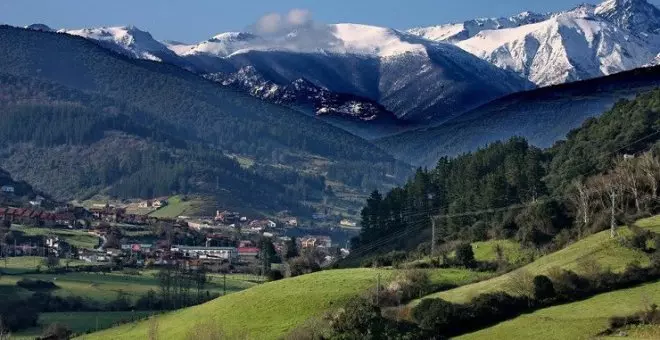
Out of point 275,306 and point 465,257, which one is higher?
point 465,257

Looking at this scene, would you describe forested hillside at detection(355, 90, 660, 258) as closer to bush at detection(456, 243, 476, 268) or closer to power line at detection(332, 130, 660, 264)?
power line at detection(332, 130, 660, 264)

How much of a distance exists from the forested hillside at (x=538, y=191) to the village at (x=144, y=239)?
800cm

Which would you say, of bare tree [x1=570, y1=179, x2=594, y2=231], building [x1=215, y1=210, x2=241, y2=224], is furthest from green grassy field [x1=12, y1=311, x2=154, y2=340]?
building [x1=215, y1=210, x2=241, y2=224]

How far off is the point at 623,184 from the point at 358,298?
58.0ft

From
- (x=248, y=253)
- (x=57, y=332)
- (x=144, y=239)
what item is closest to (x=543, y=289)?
(x=57, y=332)

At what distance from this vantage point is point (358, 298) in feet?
140

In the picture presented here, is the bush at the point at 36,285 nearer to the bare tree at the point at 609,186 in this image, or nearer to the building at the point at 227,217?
the bare tree at the point at 609,186

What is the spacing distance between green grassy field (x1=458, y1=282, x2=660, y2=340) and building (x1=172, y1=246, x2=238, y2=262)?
63081 mm

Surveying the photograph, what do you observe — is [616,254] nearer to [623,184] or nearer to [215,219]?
[623,184]

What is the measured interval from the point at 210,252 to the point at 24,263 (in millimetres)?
22310

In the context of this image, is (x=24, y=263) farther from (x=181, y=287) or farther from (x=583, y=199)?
(x=583, y=199)

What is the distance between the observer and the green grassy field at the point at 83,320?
57.1 metres

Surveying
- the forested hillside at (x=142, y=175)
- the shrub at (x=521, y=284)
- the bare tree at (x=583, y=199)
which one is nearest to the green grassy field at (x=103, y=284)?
the bare tree at (x=583, y=199)

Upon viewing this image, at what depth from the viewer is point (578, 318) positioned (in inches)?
1431
